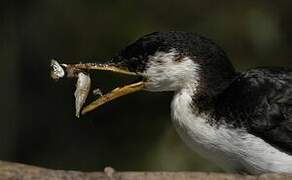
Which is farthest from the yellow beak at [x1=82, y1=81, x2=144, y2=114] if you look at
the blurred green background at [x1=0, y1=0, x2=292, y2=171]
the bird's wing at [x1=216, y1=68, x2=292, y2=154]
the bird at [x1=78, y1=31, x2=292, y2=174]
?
the blurred green background at [x1=0, y1=0, x2=292, y2=171]

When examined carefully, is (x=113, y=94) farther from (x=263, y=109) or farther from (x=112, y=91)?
(x=263, y=109)

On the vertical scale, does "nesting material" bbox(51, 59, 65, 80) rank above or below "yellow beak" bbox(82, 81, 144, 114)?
above

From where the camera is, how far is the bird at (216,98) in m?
4.67

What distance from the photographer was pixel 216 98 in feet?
15.8

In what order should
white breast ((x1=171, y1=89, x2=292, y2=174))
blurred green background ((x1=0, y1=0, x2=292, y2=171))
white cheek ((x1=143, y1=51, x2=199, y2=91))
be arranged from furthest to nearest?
blurred green background ((x1=0, y1=0, x2=292, y2=171)) → white cheek ((x1=143, y1=51, x2=199, y2=91)) → white breast ((x1=171, y1=89, x2=292, y2=174))

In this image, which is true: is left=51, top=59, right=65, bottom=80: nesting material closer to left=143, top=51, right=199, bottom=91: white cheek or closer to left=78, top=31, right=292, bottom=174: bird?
left=78, top=31, right=292, bottom=174: bird

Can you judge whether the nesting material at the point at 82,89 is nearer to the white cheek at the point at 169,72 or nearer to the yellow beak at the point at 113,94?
the yellow beak at the point at 113,94

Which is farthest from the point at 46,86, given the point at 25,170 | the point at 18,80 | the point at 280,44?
the point at 25,170

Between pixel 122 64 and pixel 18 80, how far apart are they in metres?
3.90

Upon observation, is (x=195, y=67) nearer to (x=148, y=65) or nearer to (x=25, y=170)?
(x=148, y=65)

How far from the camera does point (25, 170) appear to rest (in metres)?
4.04

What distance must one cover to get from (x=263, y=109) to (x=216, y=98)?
0.80 feet

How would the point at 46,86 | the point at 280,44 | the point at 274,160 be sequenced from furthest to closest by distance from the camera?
the point at 46,86 → the point at 280,44 → the point at 274,160

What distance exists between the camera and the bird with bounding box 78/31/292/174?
15.3 ft
